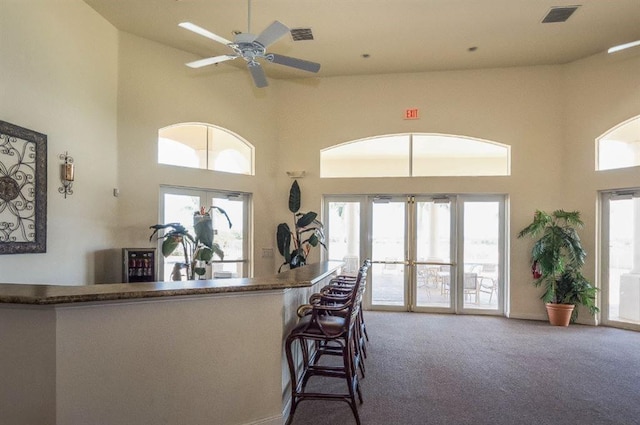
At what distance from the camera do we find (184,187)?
227 inches

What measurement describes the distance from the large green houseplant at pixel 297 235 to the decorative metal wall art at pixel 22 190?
3.47 m

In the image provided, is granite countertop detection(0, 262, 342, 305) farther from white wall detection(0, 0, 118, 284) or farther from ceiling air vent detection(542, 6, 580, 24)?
ceiling air vent detection(542, 6, 580, 24)

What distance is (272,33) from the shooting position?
10.6 ft

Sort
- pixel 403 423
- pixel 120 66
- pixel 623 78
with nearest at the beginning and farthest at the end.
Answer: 1. pixel 403 423
2. pixel 120 66
3. pixel 623 78

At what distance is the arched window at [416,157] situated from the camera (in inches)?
254

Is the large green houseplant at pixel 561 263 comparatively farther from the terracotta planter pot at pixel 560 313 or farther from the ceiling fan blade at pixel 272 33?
the ceiling fan blade at pixel 272 33

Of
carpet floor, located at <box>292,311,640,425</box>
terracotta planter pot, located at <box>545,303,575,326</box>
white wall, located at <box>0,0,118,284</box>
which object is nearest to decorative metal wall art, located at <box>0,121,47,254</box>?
white wall, located at <box>0,0,118,284</box>

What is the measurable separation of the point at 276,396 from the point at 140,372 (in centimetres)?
93

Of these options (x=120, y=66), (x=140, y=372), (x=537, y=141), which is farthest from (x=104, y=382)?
(x=537, y=141)

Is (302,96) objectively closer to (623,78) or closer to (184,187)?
(184,187)

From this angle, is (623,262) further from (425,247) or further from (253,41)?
(253,41)

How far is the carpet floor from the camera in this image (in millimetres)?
2898

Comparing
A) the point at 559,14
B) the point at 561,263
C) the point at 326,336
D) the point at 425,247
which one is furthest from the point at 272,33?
the point at 561,263

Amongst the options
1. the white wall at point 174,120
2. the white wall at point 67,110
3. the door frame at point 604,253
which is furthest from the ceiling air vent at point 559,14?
the white wall at point 67,110
